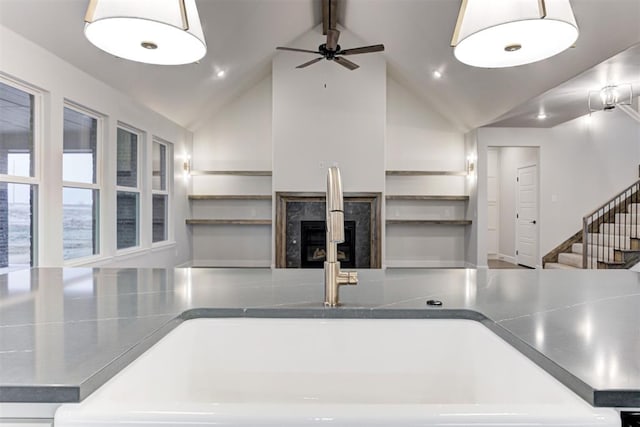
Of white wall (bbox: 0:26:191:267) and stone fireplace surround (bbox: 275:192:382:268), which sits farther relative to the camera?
stone fireplace surround (bbox: 275:192:382:268)

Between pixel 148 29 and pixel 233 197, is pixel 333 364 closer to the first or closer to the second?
pixel 148 29

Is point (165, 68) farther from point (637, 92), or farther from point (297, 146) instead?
point (637, 92)

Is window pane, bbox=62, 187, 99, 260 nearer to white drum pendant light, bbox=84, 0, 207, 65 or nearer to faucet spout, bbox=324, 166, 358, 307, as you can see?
white drum pendant light, bbox=84, 0, 207, 65

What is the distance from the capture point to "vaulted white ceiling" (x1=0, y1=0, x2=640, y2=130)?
3447 millimetres

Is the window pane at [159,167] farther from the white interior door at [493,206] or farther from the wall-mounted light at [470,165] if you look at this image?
the white interior door at [493,206]

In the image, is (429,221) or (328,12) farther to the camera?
(429,221)

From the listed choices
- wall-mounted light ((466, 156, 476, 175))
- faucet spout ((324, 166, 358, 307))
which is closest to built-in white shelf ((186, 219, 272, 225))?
wall-mounted light ((466, 156, 476, 175))

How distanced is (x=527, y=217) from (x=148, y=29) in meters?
7.76

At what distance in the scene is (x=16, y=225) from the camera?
3.46 m

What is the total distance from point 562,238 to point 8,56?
7890mm

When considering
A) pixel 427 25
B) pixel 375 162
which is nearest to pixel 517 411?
pixel 427 25

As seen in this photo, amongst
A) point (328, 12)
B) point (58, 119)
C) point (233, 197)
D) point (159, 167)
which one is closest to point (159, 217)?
point (159, 167)

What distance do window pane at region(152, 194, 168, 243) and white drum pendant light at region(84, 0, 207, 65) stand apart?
4.76 m

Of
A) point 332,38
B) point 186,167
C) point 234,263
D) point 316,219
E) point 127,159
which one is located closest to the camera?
point 332,38
